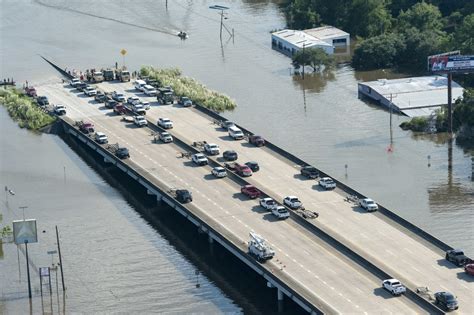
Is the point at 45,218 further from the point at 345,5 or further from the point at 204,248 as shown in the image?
the point at 345,5

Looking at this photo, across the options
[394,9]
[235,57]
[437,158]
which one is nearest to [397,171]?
[437,158]

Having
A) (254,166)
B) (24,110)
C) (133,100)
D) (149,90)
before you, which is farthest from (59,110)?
(254,166)

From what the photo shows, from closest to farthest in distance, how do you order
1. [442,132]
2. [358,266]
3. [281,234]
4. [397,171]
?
[358,266]
[281,234]
[397,171]
[442,132]

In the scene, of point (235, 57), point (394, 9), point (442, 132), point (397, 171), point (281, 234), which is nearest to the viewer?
point (281, 234)

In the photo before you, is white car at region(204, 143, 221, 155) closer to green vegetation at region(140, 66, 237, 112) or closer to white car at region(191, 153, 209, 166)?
white car at region(191, 153, 209, 166)

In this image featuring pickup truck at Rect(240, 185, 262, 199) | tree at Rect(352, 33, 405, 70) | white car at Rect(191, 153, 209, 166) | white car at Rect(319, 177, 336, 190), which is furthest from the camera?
tree at Rect(352, 33, 405, 70)

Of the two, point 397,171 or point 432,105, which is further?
point 432,105

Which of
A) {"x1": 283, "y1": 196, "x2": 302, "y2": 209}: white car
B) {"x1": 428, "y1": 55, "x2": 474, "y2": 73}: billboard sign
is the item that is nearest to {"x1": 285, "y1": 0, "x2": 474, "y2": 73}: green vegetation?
{"x1": 428, "y1": 55, "x2": 474, "y2": 73}: billboard sign
